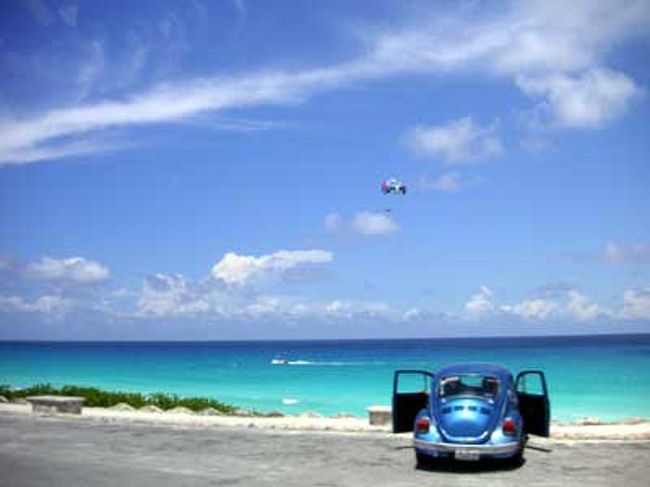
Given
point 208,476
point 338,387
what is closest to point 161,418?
point 208,476

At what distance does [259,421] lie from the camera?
70.6 feet

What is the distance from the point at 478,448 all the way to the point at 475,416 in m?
0.55

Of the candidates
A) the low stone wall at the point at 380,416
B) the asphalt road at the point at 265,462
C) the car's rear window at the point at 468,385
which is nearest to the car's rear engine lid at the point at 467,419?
the car's rear window at the point at 468,385

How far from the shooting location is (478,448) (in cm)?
1285

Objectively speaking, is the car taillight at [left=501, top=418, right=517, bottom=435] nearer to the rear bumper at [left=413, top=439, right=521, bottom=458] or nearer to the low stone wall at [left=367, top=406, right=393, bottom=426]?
the rear bumper at [left=413, top=439, right=521, bottom=458]

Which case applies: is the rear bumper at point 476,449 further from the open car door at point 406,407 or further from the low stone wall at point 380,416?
the low stone wall at point 380,416

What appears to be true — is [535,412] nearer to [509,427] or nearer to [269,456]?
[509,427]

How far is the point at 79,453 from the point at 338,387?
4602 centimetres

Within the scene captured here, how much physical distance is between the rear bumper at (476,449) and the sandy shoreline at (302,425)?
422cm

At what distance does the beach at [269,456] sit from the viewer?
12727 millimetres

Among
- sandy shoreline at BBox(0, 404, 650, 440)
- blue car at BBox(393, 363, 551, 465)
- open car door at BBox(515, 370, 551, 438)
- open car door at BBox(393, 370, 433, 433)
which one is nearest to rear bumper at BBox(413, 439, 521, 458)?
blue car at BBox(393, 363, 551, 465)

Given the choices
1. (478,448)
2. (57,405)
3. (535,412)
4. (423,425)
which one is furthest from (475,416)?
(57,405)

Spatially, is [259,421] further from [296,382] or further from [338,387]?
[296,382]

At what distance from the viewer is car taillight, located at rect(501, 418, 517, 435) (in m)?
13.1
